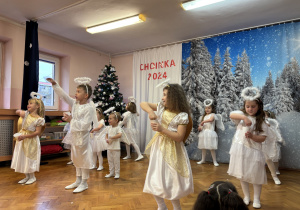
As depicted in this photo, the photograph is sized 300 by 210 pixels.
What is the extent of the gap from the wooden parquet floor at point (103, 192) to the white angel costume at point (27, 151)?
0.89ft

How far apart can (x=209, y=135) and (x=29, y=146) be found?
370 cm

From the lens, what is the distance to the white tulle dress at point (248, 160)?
2.40 metres

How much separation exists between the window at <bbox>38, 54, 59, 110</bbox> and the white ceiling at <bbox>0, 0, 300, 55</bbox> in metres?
0.85

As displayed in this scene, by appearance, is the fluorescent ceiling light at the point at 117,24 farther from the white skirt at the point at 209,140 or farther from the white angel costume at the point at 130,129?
the white skirt at the point at 209,140

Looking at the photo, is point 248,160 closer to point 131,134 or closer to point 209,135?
point 209,135

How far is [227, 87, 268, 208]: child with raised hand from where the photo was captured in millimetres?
2400

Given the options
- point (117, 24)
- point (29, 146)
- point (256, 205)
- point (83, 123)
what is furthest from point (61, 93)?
point (256, 205)

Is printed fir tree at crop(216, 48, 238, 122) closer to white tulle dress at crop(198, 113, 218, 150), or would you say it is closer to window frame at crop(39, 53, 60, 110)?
white tulle dress at crop(198, 113, 218, 150)

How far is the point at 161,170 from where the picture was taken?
1.80 meters

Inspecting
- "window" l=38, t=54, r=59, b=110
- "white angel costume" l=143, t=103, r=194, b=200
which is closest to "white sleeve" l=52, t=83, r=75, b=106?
"white angel costume" l=143, t=103, r=194, b=200

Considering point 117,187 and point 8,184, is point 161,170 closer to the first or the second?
point 117,187

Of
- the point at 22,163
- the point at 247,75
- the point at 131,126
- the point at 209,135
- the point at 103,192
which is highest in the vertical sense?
the point at 247,75

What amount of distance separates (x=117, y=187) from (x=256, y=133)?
2061 millimetres

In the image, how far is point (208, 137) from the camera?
16.2ft
